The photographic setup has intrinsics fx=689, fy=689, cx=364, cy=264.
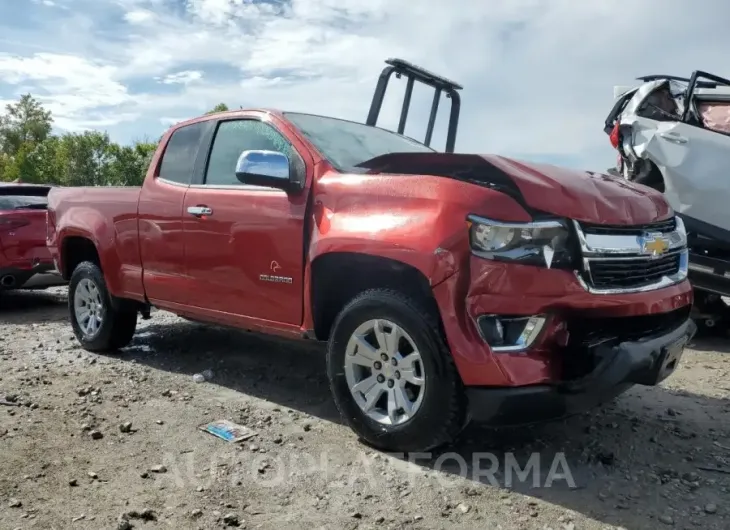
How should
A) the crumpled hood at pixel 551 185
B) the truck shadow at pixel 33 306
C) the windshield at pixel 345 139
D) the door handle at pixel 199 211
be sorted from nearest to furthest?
1. the crumpled hood at pixel 551 185
2. the windshield at pixel 345 139
3. the door handle at pixel 199 211
4. the truck shadow at pixel 33 306

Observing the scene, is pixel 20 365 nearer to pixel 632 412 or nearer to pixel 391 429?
pixel 391 429

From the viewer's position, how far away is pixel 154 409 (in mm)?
4234

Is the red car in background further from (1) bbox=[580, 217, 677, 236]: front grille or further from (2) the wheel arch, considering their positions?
(1) bbox=[580, 217, 677, 236]: front grille

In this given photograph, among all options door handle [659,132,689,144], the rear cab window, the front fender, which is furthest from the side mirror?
door handle [659,132,689,144]

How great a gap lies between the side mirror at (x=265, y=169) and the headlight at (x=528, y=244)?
4.04 ft

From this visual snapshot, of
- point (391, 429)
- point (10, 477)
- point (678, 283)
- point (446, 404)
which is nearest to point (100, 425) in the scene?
point (10, 477)

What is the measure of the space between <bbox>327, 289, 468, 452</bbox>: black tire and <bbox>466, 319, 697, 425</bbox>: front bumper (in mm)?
115

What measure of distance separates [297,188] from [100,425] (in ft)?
5.78

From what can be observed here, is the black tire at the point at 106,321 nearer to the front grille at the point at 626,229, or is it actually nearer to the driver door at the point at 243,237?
the driver door at the point at 243,237

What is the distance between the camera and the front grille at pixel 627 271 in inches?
121

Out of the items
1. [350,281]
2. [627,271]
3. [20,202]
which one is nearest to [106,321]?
[350,281]

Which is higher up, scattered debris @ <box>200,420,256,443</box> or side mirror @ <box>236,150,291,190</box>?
side mirror @ <box>236,150,291,190</box>

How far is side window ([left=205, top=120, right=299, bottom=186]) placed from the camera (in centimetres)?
424

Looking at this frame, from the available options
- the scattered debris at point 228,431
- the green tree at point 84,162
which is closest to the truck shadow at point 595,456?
the scattered debris at point 228,431
